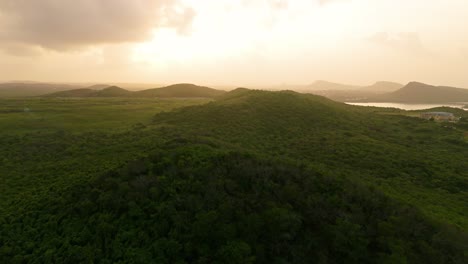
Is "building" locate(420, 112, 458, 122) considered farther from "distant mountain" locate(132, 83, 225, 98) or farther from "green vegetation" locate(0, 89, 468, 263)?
"distant mountain" locate(132, 83, 225, 98)

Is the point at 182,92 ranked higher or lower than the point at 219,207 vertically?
higher

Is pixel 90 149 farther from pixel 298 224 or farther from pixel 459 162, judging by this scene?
pixel 459 162

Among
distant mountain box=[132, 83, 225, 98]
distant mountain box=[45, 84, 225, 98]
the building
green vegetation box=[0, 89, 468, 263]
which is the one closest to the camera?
green vegetation box=[0, 89, 468, 263]

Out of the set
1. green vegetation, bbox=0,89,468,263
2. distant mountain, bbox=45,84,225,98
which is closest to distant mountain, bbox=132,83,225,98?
distant mountain, bbox=45,84,225,98

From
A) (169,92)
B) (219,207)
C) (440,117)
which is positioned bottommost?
→ (219,207)

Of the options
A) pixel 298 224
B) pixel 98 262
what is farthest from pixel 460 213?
pixel 98 262

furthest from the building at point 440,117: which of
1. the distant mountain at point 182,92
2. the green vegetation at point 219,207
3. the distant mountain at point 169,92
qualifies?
the distant mountain at point 182,92

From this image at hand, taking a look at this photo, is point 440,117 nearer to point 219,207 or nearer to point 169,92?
point 219,207

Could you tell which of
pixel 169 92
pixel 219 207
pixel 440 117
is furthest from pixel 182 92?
pixel 219 207

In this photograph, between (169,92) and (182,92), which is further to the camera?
(182,92)
